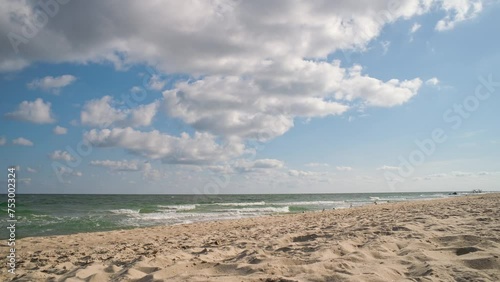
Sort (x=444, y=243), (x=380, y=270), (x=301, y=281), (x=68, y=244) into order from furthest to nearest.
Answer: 1. (x=68, y=244)
2. (x=444, y=243)
3. (x=380, y=270)
4. (x=301, y=281)

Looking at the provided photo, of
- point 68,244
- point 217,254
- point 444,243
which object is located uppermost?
point 444,243

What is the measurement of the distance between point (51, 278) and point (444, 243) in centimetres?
687

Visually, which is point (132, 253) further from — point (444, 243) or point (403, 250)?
point (444, 243)

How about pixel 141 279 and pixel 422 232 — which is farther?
pixel 422 232

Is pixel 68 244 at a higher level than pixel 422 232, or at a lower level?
lower

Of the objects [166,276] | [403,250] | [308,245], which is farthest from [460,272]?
[166,276]

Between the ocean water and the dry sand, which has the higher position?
the dry sand

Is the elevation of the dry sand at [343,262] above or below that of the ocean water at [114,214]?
above

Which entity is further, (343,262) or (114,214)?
(114,214)

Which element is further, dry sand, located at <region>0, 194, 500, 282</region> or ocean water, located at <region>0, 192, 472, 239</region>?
ocean water, located at <region>0, 192, 472, 239</region>

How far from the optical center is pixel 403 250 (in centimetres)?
482

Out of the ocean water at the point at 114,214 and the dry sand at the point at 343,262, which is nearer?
the dry sand at the point at 343,262

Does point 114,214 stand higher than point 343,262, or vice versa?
point 343,262

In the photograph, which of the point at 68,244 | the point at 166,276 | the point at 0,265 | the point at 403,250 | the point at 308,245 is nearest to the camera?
the point at 166,276
